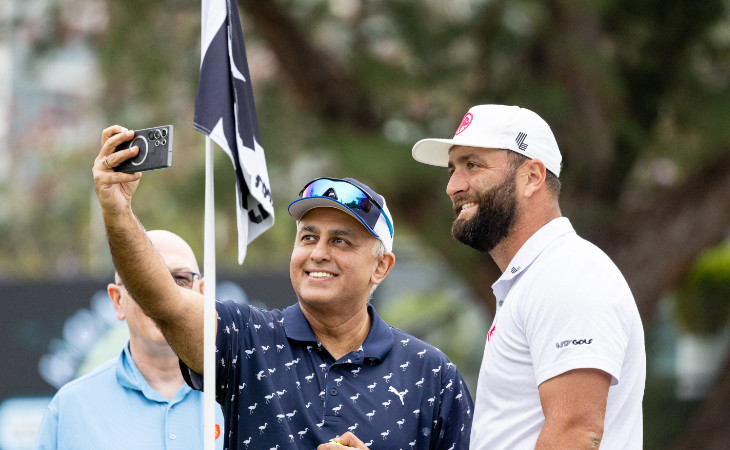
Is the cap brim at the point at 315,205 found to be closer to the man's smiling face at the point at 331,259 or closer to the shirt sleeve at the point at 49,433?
the man's smiling face at the point at 331,259

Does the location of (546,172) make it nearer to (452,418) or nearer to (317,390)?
(452,418)

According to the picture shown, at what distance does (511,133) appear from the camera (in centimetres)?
292

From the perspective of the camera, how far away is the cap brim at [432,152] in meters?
3.27

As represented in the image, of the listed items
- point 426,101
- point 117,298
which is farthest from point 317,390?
point 426,101

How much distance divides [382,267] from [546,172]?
61cm

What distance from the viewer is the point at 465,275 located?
8203 millimetres

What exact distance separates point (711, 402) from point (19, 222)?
1846cm

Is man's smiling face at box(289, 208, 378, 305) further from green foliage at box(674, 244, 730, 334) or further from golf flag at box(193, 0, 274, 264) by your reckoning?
green foliage at box(674, 244, 730, 334)

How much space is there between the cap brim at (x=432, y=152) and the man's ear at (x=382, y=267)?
0.34 metres

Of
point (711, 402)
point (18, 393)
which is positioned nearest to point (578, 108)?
point (711, 402)

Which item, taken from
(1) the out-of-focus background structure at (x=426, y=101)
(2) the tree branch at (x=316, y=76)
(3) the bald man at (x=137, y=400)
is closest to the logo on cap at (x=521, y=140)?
(3) the bald man at (x=137, y=400)

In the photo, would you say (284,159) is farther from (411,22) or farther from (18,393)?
(18,393)

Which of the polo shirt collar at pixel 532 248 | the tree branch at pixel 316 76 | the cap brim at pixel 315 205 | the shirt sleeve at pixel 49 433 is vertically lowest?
the shirt sleeve at pixel 49 433

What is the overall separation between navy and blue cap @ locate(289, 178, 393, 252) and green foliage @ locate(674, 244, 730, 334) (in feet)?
24.4
